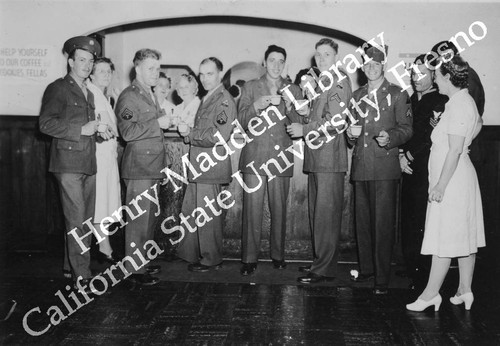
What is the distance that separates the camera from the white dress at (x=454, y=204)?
3.38 meters

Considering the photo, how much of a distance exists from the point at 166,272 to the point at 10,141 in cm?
225

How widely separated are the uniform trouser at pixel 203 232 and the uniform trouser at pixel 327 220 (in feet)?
2.93

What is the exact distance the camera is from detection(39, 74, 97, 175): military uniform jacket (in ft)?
12.7

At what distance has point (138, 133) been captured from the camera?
4.01 meters

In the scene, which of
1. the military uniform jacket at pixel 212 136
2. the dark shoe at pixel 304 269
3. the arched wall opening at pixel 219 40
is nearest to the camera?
the military uniform jacket at pixel 212 136

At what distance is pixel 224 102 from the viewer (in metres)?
4.32

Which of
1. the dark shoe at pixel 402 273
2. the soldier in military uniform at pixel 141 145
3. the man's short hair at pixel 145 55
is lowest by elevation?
the dark shoe at pixel 402 273

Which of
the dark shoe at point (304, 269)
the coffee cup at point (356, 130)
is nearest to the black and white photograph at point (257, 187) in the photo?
the coffee cup at point (356, 130)

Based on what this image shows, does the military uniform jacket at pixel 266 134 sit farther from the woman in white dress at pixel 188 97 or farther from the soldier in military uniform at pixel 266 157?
the woman in white dress at pixel 188 97

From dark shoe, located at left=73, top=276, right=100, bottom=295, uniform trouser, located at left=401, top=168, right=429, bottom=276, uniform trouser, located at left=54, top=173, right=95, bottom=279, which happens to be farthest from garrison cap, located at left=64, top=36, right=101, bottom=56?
uniform trouser, located at left=401, top=168, right=429, bottom=276

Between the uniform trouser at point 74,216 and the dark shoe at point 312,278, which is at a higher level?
the uniform trouser at point 74,216

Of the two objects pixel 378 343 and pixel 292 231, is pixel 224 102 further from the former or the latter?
pixel 378 343

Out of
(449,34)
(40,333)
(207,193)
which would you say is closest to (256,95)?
(207,193)

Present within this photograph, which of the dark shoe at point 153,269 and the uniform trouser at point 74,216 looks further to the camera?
the dark shoe at point 153,269
